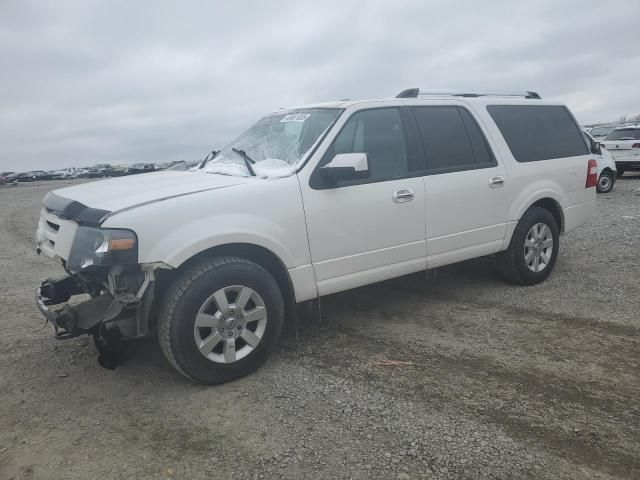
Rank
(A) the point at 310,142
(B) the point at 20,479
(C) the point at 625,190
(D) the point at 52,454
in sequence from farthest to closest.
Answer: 1. (C) the point at 625,190
2. (A) the point at 310,142
3. (D) the point at 52,454
4. (B) the point at 20,479

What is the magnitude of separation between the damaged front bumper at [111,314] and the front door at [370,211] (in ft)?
4.15

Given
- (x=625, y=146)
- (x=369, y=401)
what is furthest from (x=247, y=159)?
(x=625, y=146)

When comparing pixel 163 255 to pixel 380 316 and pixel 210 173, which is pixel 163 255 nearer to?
pixel 210 173

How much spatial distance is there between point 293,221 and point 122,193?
Result: 1251mm

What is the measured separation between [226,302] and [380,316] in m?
1.80

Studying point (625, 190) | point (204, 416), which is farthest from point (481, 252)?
point (625, 190)

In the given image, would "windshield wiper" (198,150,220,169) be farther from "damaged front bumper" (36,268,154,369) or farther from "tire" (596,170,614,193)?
"tire" (596,170,614,193)

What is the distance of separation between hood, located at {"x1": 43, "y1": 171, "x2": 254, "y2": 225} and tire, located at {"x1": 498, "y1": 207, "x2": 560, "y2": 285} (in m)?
2.99

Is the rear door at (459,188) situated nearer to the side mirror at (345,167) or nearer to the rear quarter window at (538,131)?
the rear quarter window at (538,131)

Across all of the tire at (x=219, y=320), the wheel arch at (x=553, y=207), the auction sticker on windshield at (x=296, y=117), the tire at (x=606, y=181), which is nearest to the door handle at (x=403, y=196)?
the auction sticker on windshield at (x=296, y=117)

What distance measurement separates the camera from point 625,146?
51.1 ft

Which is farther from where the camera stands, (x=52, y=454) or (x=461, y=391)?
(x=461, y=391)

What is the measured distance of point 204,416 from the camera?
3.11m

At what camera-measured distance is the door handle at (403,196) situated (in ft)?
13.8
